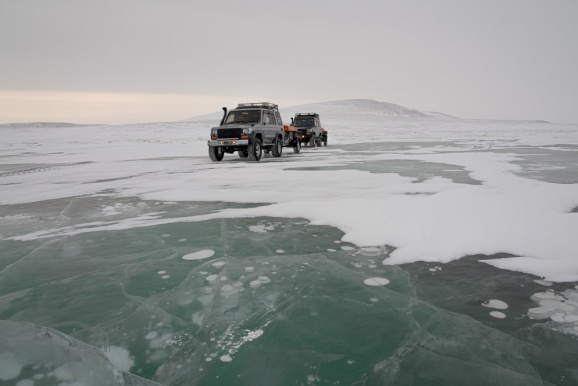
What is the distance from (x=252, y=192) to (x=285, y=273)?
4.90 meters

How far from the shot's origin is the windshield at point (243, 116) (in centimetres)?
1673

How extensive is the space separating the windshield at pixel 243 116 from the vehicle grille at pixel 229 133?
0.63 m

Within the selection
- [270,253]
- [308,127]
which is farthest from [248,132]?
[270,253]

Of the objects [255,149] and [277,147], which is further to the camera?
[277,147]

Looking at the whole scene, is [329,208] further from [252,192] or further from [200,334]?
[200,334]

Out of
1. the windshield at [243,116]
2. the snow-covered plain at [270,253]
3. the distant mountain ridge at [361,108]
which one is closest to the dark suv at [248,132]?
the windshield at [243,116]

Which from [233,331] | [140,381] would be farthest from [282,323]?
[140,381]

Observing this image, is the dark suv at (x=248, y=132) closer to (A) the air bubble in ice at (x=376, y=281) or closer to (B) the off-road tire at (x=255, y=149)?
(B) the off-road tire at (x=255, y=149)

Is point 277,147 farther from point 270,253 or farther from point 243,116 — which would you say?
point 270,253

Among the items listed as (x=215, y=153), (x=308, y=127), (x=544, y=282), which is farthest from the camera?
(x=308, y=127)

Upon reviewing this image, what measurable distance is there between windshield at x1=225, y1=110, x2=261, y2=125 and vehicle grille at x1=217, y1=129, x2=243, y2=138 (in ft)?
2.07

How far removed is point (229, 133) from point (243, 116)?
1123 mm

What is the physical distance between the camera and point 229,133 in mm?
16141

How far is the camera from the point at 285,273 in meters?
3.97
